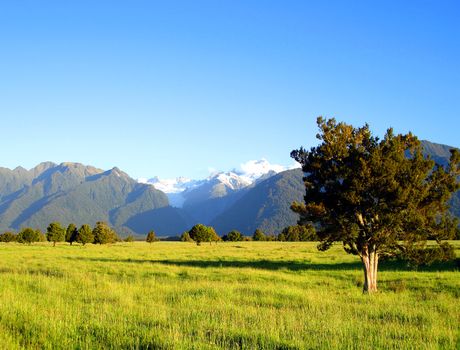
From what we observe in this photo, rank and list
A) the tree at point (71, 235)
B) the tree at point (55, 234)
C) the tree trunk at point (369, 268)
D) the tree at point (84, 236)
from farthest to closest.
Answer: the tree at point (71, 235)
the tree at point (84, 236)
the tree at point (55, 234)
the tree trunk at point (369, 268)

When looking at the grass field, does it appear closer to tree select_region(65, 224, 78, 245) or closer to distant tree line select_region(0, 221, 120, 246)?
distant tree line select_region(0, 221, 120, 246)

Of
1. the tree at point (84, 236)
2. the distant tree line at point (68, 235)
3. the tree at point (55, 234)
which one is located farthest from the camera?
the tree at point (84, 236)

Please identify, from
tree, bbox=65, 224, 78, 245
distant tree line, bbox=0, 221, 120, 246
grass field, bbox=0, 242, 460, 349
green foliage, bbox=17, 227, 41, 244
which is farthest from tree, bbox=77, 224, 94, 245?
grass field, bbox=0, 242, 460, 349

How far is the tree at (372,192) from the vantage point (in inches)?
959

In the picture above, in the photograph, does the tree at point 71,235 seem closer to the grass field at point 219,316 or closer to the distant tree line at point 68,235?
the distant tree line at point 68,235

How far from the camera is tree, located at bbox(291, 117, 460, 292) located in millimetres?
24359

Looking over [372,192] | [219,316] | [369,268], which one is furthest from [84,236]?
[219,316]

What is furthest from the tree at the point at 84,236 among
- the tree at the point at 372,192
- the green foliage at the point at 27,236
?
the tree at the point at 372,192

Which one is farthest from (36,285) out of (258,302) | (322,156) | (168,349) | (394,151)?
(394,151)

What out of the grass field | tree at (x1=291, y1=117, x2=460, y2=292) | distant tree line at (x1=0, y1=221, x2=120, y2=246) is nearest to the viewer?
the grass field

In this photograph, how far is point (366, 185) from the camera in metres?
24.7

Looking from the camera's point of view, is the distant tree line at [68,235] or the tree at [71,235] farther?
the tree at [71,235]

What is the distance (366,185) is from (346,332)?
43.7 ft

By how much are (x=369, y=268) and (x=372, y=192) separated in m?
4.54
